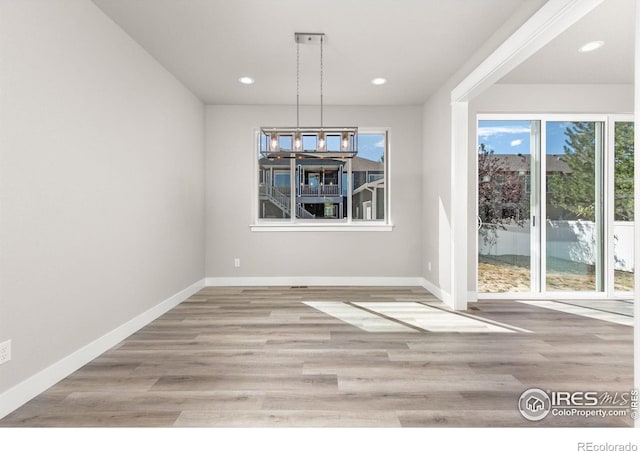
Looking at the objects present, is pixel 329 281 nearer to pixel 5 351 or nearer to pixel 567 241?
pixel 567 241

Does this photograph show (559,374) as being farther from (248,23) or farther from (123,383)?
(248,23)

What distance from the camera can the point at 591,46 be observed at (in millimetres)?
3566

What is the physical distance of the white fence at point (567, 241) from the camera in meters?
4.70

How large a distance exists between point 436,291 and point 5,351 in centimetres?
433

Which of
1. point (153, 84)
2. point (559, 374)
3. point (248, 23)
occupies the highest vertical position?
point (248, 23)

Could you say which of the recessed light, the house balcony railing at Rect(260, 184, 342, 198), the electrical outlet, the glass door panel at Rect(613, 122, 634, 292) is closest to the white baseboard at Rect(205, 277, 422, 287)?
the house balcony railing at Rect(260, 184, 342, 198)

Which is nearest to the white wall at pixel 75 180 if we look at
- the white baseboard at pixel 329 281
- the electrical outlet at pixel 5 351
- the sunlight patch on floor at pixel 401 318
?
the electrical outlet at pixel 5 351

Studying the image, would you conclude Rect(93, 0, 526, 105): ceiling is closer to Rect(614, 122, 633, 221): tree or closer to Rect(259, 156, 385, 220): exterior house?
Rect(259, 156, 385, 220): exterior house

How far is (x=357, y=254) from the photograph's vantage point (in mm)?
5602

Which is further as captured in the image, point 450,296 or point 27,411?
point 450,296

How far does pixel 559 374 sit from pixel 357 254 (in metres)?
3.33

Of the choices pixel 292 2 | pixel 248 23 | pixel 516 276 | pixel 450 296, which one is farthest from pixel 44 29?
pixel 516 276

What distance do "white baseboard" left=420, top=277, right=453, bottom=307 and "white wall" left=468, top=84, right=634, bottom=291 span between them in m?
0.40

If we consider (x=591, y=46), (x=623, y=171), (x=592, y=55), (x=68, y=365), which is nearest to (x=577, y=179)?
(x=623, y=171)
